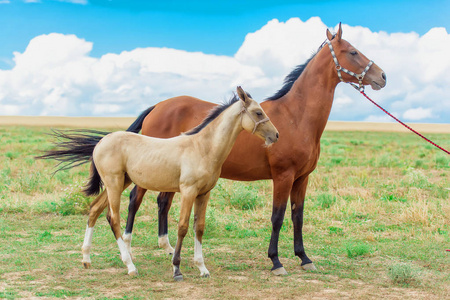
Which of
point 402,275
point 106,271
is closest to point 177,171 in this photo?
point 106,271

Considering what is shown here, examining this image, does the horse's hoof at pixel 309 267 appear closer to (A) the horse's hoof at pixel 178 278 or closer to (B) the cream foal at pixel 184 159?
(B) the cream foal at pixel 184 159

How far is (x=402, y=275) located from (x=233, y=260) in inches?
96.4

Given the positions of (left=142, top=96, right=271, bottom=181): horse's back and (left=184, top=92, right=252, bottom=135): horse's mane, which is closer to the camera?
(left=184, top=92, right=252, bottom=135): horse's mane

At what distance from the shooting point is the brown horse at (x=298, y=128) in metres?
6.16

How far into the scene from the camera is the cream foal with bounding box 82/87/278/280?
553 centimetres

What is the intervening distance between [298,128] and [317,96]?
1.93 feet

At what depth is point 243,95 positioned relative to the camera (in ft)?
18.0

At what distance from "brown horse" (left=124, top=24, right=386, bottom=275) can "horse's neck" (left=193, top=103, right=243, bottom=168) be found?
806 mm

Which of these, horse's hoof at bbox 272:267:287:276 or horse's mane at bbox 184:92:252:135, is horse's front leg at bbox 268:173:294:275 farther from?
horse's mane at bbox 184:92:252:135

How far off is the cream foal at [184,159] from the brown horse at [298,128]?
764mm

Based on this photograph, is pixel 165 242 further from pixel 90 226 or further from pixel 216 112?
pixel 216 112

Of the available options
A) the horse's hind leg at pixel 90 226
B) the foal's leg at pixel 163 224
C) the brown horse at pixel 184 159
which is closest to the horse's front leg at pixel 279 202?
the brown horse at pixel 184 159

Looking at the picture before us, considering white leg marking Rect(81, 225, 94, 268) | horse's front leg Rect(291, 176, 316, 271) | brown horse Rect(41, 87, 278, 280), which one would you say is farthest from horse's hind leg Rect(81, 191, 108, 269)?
horse's front leg Rect(291, 176, 316, 271)

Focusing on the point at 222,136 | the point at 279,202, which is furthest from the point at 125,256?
the point at 279,202
